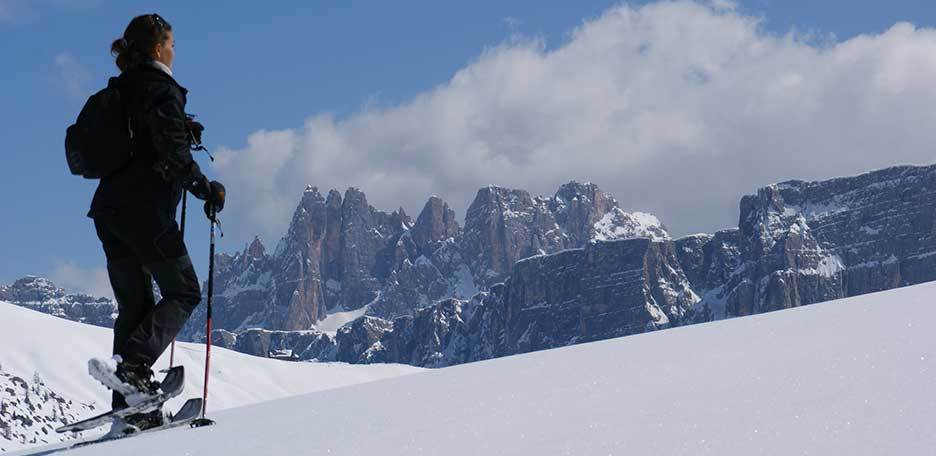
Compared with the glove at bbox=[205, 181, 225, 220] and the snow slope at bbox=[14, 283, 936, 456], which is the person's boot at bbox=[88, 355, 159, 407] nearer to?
the snow slope at bbox=[14, 283, 936, 456]

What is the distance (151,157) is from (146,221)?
0.37m

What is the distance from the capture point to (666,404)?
3709 millimetres

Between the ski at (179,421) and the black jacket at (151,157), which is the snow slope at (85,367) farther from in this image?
the black jacket at (151,157)

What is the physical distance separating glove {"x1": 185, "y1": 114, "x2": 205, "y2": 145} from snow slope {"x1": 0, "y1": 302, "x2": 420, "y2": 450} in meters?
116

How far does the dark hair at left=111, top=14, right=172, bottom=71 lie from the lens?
596 centimetres

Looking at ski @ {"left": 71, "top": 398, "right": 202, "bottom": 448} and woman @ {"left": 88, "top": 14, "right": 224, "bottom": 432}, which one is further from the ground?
woman @ {"left": 88, "top": 14, "right": 224, "bottom": 432}

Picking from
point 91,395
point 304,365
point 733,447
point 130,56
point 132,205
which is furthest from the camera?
point 304,365

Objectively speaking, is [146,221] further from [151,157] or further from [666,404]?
[666,404]

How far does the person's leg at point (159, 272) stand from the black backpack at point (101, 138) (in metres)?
0.30

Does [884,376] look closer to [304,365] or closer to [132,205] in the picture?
[132,205]

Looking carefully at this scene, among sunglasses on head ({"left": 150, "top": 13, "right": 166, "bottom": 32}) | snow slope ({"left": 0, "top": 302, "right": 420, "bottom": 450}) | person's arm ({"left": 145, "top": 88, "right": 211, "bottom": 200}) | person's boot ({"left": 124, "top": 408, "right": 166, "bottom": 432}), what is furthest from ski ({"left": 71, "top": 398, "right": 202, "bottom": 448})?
snow slope ({"left": 0, "top": 302, "right": 420, "bottom": 450})

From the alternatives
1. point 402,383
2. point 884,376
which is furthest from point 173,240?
point 884,376

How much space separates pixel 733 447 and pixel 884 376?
38.1 inches

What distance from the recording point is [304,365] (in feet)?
540
